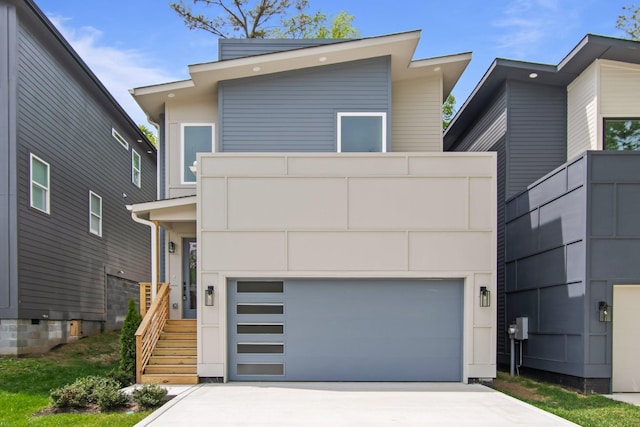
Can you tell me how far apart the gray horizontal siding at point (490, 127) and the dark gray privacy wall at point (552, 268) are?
1979mm

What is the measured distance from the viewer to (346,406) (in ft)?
23.4

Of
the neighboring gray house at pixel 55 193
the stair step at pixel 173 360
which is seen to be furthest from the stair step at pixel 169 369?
the neighboring gray house at pixel 55 193

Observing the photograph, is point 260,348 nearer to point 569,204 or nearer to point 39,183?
point 569,204

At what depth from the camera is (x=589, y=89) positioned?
1102 centimetres

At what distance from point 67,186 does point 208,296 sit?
6.69 meters

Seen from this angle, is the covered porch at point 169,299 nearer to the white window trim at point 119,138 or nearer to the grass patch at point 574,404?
the grass patch at point 574,404

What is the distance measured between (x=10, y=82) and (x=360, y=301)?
28.3ft

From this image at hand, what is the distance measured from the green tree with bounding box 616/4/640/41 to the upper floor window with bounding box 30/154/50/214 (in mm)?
23892

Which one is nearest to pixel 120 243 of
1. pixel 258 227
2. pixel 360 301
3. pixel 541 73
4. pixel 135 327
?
pixel 135 327

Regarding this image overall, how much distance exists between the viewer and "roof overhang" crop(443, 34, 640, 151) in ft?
33.0

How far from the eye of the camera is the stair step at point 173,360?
30.2ft

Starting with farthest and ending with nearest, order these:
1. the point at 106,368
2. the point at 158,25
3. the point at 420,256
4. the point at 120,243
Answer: the point at 158,25
the point at 120,243
the point at 106,368
the point at 420,256

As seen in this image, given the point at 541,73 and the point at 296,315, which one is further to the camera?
the point at 541,73

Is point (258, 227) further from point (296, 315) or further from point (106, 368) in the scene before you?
point (106, 368)
